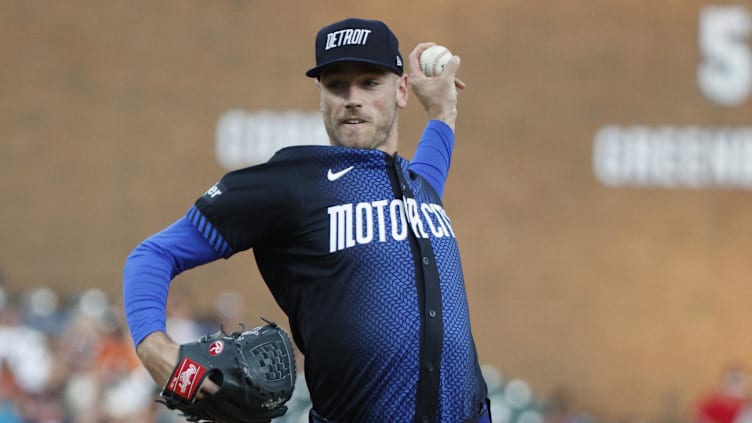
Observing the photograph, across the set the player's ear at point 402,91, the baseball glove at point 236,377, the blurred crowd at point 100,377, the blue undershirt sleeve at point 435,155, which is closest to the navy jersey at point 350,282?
the baseball glove at point 236,377

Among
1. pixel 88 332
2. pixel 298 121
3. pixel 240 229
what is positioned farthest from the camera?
pixel 298 121

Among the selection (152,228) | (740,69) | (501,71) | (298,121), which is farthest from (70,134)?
(740,69)

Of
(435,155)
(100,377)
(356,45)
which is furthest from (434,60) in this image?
(100,377)

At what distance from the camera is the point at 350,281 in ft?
10.1

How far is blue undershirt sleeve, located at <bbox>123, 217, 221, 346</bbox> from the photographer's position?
9.80 feet

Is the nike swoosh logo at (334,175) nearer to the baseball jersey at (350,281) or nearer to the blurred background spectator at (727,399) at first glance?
the baseball jersey at (350,281)

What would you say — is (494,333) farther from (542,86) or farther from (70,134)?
(70,134)

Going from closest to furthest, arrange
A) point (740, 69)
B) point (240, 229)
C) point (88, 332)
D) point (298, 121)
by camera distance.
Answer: point (240, 229) → point (88, 332) → point (740, 69) → point (298, 121)

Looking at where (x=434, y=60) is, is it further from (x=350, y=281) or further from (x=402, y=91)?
(x=350, y=281)

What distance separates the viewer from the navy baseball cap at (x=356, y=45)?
3.29 m

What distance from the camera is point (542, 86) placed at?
13.5 metres

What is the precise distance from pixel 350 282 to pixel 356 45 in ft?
2.25

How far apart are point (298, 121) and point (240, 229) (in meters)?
11.0

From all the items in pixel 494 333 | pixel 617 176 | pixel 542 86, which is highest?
pixel 542 86
